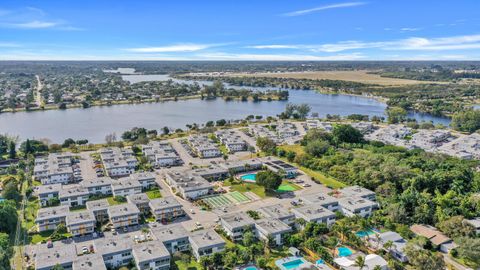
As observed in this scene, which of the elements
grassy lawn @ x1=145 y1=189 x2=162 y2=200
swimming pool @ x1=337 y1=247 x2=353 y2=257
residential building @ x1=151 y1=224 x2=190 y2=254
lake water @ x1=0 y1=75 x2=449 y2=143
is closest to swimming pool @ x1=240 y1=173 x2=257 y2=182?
grassy lawn @ x1=145 y1=189 x2=162 y2=200

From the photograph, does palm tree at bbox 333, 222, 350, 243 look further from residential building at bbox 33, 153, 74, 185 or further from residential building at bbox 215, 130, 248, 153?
residential building at bbox 33, 153, 74, 185

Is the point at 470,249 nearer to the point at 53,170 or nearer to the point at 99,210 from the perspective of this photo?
the point at 99,210

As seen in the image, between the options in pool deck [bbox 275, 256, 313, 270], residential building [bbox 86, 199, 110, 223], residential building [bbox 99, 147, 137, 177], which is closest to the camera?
pool deck [bbox 275, 256, 313, 270]

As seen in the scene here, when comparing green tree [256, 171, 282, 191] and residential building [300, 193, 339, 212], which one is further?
green tree [256, 171, 282, 191]

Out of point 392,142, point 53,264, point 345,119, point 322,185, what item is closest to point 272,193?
point 322,185

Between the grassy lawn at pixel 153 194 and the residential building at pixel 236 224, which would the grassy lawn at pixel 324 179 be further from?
the grassy lawn at pixel 153 194

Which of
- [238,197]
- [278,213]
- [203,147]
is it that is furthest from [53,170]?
[278,213]
